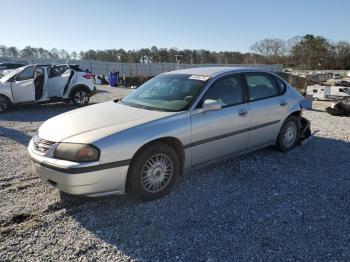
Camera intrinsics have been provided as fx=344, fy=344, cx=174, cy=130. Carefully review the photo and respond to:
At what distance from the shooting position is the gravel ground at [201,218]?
3199 mm

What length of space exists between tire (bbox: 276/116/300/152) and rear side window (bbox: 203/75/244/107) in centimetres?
132

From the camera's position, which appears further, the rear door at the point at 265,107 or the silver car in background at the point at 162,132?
the rear door at the point at 265,107

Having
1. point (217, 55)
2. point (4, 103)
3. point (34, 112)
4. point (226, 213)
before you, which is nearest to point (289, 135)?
point (226, 213)

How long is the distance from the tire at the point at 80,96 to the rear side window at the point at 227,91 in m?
8.79

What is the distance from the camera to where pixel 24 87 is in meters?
11.6

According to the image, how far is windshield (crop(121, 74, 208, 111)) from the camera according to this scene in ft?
Result: 15.3

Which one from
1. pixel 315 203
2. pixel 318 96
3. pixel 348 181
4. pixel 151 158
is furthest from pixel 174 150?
pixel 318 96

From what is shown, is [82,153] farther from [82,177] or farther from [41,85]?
[41,85]

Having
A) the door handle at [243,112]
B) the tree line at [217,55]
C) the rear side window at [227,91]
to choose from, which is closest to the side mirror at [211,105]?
the rear side window at [227,91]

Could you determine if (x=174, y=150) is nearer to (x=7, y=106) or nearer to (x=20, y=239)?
(x=20, y=239)

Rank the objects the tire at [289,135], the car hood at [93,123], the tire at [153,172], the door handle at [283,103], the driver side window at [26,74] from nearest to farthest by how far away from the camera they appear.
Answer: the car hood at [93,123] → the tire at [153,172] → the door handle at [283,103] → the tire at [289,135] → the driver side window at [26,74]

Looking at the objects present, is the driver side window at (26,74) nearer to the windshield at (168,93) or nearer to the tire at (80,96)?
the tire at (80,96)

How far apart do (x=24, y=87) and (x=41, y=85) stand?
0.55 meters

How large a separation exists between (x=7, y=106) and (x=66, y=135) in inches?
354
